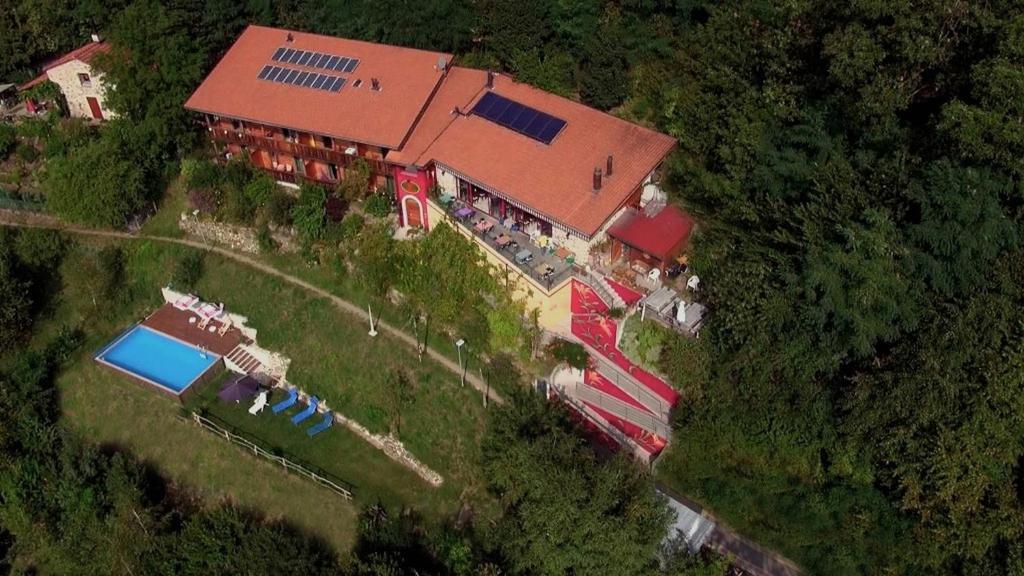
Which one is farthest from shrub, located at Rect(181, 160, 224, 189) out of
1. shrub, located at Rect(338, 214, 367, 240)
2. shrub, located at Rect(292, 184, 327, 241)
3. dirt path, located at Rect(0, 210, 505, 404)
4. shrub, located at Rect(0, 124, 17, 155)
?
shrub, located at Rect(0, 124, 17, 155)

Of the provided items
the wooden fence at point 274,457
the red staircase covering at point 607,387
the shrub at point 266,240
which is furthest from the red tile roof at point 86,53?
the red staircase covering at point 607,387

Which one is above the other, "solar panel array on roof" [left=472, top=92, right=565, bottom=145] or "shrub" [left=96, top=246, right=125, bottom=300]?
"solar panel array on roof" [left=472, top=92, right=565, bottom=145]

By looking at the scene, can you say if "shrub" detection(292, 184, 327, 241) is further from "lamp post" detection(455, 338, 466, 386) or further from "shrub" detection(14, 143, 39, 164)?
"shrub" detection(14, 143, 39, 164)

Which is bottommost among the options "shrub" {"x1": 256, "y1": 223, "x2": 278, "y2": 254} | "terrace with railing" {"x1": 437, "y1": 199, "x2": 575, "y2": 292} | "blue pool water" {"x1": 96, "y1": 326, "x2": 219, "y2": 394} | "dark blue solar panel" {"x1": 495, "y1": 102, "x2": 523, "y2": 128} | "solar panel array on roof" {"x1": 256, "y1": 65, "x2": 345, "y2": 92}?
"blue pool water" {"x1": 96, "y1": 326, "x2": 219, "y2": 394}

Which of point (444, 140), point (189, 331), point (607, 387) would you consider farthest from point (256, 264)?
point (607, 387)

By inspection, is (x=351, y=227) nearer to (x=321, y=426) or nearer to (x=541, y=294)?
(x=321, y=426)

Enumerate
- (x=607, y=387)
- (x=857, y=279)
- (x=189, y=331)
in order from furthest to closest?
1. (x=189, y=331)
2. (x=607, y=387)
3. (x=857, y=279)
